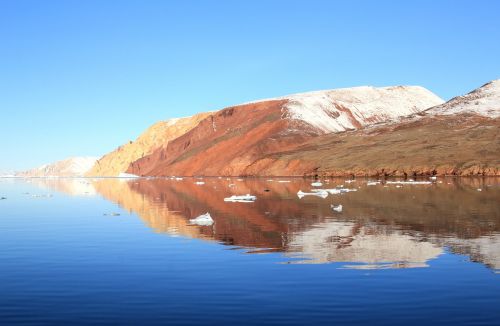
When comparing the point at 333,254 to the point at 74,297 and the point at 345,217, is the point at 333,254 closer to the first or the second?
the point at 74,297

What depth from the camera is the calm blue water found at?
41.8 feet

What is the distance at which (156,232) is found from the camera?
92.1 ft

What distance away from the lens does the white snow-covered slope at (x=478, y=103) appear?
158 m

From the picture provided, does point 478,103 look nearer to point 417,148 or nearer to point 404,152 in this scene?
point 417,148

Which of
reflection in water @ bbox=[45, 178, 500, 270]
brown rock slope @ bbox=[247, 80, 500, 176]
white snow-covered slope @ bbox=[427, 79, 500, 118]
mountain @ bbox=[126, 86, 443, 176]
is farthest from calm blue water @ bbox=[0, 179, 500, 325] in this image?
white snow-covered slope @ bbox=[427, 79, 500, 118]

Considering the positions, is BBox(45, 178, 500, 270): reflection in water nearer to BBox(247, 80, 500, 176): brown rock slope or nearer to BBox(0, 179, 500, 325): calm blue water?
BBox(0, 179, 500, 325): calm blue water

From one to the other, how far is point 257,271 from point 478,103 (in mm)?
162171

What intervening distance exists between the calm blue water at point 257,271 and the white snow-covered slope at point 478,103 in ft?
444

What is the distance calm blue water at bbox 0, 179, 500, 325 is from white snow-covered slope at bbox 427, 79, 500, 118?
444 feet

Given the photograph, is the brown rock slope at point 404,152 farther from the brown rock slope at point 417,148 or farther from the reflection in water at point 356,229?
the reflection in water at point 356,229

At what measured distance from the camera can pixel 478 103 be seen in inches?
6526

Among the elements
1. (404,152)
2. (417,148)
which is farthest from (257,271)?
A: (417,148)

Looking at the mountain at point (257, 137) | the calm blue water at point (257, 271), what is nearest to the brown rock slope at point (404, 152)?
the mountain at point (257, 137)

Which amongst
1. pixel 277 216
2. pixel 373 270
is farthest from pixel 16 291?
pixel 277 216
